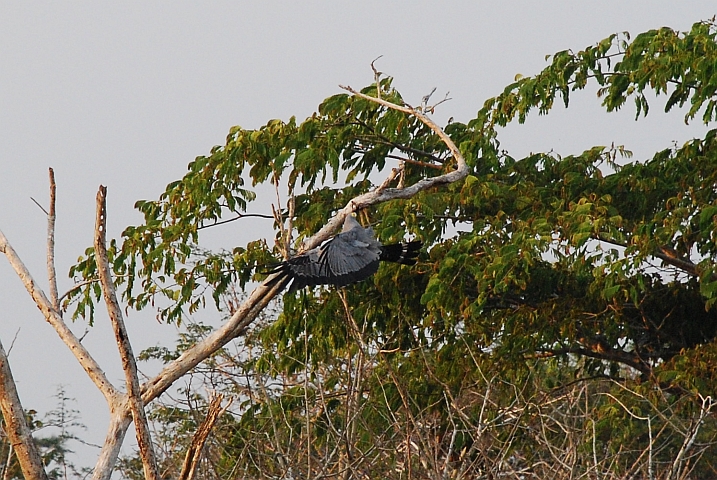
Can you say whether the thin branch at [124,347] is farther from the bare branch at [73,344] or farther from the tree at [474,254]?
the tree at [474,254]

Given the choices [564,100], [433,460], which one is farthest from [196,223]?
[433,460]

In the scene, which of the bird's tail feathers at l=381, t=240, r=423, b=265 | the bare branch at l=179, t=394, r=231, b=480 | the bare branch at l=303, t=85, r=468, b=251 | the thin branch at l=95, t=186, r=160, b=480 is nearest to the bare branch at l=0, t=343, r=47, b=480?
the thin branch at l=95, t=186, r=160, b=480

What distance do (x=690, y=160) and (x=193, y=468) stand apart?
7.24 meters

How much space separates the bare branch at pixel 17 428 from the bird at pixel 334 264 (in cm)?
140

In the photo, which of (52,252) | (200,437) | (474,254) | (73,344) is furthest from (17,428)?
(474,254)

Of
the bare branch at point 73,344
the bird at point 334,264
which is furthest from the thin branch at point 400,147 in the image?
the bare branch at point 73,344

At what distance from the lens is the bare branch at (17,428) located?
16.5 feet

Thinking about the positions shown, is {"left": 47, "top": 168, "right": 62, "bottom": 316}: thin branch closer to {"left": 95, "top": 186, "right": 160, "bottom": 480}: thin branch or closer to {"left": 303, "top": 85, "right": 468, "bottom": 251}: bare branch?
{"left": 95, "top": 186, "right": 160, "bottom": 480}: thin branch

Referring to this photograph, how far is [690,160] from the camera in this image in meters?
10.2

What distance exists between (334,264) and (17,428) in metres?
1.80

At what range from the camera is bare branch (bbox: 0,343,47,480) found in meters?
5.04

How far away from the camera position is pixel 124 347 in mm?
4422

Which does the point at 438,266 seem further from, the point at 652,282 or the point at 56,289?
the point at 56,289

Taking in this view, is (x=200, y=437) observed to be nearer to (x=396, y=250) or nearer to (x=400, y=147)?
(x=396, y=250)
